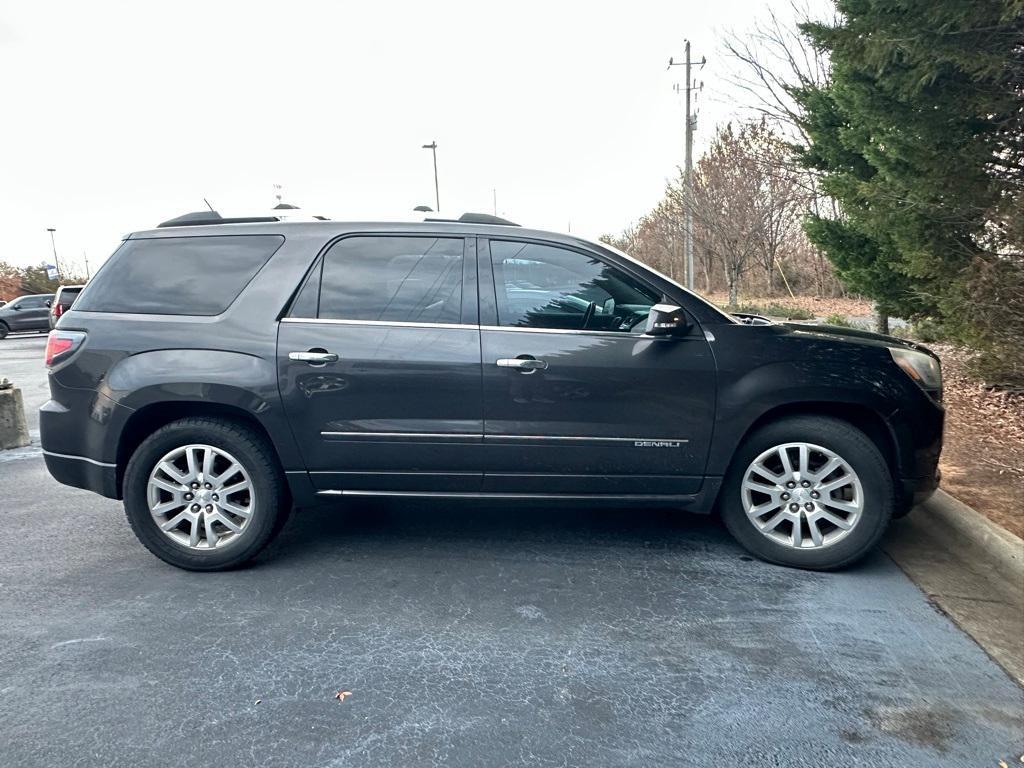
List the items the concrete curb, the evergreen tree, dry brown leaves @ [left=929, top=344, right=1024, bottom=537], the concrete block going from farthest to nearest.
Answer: the concrete block < the evergreen tree < dry brown leaves @ [left=929, top=344, right=1024, bottom=537] < the concrete curb

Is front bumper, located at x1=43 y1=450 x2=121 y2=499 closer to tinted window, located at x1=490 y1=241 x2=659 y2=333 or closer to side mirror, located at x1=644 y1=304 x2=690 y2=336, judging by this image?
tinted window, located at x1=490 y1=241 x2=659 y2=333

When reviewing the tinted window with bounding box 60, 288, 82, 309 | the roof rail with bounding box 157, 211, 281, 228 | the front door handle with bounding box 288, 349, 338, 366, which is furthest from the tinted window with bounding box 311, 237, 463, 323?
the tinted window with bounding box 60, 288, 82, 309

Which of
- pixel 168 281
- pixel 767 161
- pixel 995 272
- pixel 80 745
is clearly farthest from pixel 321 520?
pixel 767 161

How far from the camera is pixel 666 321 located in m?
3.61

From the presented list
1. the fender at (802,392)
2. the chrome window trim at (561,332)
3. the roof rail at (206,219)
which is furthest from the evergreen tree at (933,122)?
the roof rail at (206,219)

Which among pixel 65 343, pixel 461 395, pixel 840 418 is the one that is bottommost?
pixel 840 418

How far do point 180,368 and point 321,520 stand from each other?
4.73ft

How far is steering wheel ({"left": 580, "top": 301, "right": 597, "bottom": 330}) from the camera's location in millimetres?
3752

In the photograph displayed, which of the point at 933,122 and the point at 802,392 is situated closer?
the point at 802,392

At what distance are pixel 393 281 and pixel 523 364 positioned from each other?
86 cm

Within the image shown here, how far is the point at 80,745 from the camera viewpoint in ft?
7.87

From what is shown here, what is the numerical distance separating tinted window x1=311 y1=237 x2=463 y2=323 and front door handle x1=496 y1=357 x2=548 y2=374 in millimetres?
353

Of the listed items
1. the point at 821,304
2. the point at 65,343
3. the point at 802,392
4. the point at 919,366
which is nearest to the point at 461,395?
the point at 802,392

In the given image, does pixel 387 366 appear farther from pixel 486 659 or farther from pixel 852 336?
pixel 852 336
